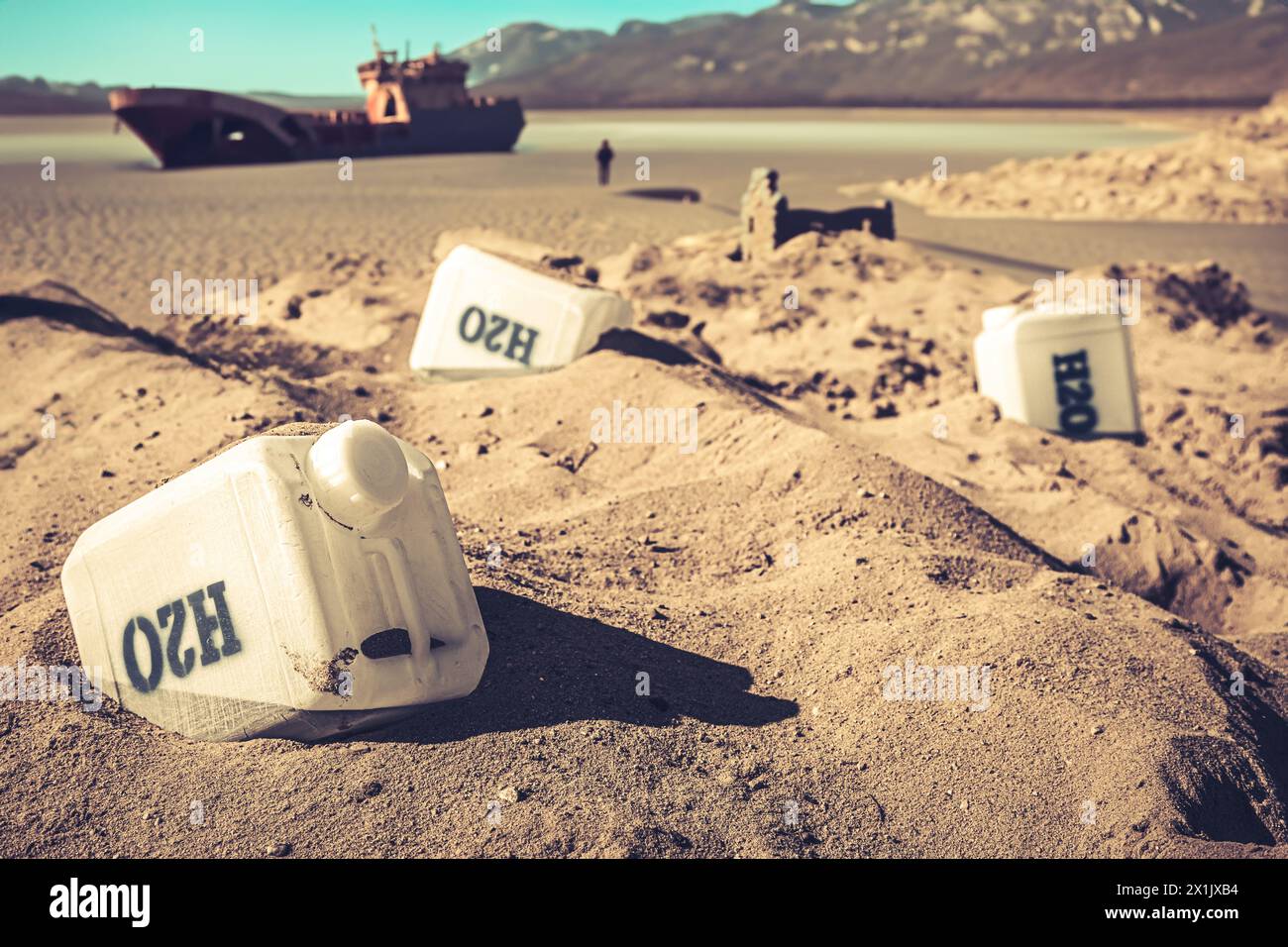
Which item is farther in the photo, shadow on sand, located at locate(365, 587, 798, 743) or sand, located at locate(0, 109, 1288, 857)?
shadow on sand, located at locate(365, 587, 798, 743)

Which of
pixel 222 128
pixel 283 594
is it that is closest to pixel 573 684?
pixel 283 594

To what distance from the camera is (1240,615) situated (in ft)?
14.3

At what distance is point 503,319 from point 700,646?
3098 millimetres

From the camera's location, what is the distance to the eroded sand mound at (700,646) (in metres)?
2.42

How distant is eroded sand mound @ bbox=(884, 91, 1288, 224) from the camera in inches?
622

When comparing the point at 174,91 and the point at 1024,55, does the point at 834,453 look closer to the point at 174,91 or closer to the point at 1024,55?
the point at 174,91

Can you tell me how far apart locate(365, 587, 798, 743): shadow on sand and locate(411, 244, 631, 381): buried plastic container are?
2785mm

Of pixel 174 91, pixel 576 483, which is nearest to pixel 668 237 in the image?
pixel 576 483

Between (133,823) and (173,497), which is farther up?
(173,497)

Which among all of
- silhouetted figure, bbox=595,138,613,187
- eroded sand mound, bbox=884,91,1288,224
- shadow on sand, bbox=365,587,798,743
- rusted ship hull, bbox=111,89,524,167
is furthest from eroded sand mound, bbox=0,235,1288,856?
rusted ship hull, bbox=111,89,524,167

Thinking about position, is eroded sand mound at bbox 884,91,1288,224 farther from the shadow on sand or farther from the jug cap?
the jug cap

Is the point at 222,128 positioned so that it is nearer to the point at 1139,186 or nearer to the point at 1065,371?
the point at 1139,186

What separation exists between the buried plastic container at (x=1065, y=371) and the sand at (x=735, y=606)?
0.59 feet

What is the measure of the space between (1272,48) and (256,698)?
81740 millimetres
